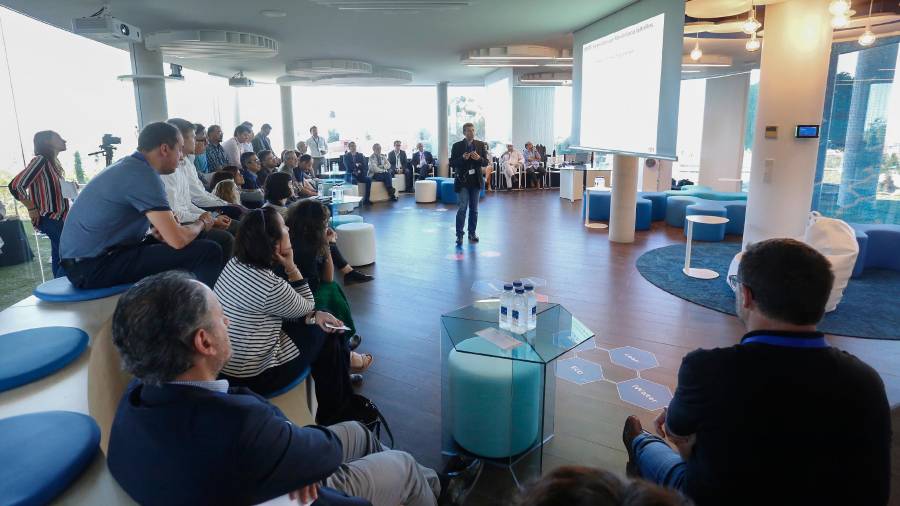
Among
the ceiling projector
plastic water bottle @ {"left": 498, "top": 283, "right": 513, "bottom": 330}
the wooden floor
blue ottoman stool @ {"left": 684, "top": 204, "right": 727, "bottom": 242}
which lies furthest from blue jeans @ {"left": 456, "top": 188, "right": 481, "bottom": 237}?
plastic water bottle @ {"left": 498, "top": 283, "right": 513, "bottom": 330}

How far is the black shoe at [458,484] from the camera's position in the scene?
7.18 ft

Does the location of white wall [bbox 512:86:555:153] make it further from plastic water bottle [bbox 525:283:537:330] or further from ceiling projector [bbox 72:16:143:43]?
plastic water bottle [bbox 525:283:537:330]

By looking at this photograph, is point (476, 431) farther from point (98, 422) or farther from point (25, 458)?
point (25, 458)

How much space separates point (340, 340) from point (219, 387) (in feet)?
4.78

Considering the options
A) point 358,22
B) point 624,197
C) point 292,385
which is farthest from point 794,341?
point 358,22

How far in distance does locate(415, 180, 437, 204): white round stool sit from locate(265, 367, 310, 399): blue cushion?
32.3 ft

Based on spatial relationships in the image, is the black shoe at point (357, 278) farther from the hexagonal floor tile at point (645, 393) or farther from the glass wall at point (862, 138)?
the glass wall at point (862, 138)

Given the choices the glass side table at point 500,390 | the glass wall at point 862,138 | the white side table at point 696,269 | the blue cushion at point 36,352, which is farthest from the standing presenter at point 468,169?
the glass wall at point 862,138

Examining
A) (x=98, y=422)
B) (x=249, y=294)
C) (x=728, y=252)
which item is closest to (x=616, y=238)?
(x=728, y=252)

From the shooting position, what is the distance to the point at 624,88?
19.8 feet

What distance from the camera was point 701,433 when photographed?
4.59 ft

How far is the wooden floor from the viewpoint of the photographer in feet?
9.16

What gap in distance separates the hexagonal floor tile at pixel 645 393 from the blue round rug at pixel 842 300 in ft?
5.84

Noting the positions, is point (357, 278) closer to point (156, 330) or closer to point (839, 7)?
point (156, 330)
